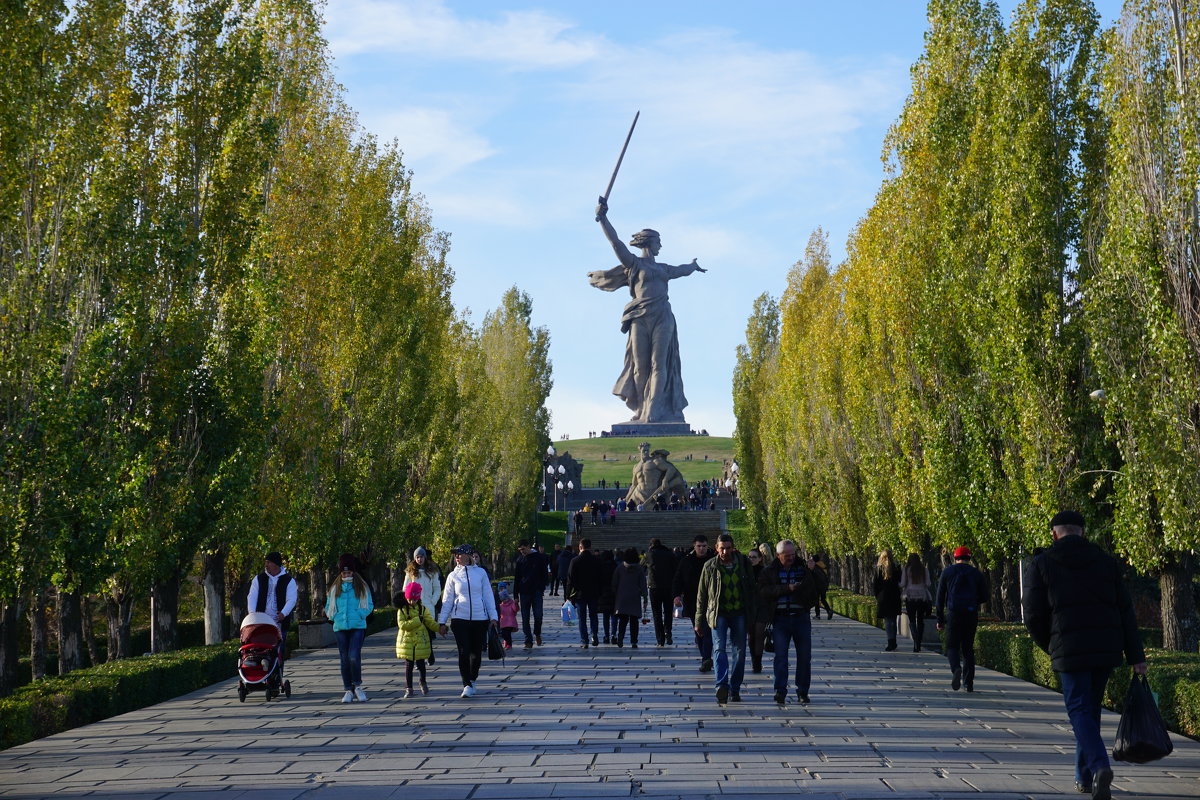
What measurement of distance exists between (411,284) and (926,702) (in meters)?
16.7

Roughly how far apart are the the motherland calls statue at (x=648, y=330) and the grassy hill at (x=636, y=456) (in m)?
3.22

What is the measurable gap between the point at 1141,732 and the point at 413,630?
8.29 meters

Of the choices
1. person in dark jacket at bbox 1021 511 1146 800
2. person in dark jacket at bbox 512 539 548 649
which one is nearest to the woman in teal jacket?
person in dark jacket at bbox 512 539 548 649

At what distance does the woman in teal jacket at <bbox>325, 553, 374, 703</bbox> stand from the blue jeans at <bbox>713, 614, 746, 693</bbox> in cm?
359

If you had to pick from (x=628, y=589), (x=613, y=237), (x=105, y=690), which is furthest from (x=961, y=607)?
(x=613, y=237)

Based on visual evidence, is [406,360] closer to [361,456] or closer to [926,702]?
[361,456]

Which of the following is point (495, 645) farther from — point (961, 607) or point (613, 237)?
point (613, 237)

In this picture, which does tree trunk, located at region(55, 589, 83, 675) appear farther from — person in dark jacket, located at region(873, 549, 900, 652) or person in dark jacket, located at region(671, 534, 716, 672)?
person in dark jacket, located at region(873, 549, 900, 652)

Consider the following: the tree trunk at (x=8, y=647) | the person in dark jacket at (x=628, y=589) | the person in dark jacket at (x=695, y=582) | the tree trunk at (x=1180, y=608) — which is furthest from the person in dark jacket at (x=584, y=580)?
the tree trunk at (x=1180, y=608)

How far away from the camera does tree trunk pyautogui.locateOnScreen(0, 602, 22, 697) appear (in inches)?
569

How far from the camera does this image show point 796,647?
41.9 feet

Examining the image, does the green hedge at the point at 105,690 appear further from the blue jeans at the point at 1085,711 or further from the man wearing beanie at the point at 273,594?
the blue jeans at the point at 1085,711

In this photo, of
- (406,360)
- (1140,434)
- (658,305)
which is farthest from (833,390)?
(658,305)

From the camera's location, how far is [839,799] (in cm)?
753
